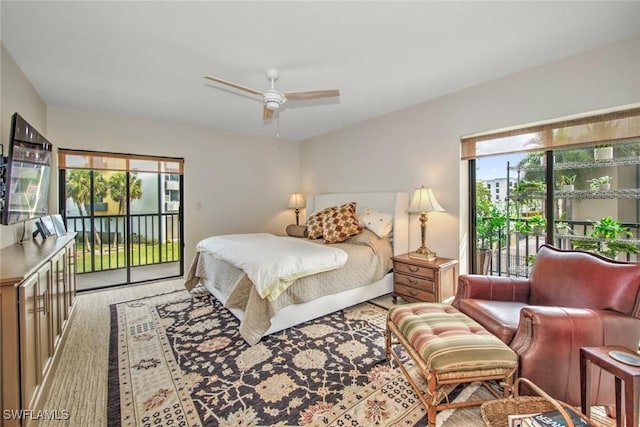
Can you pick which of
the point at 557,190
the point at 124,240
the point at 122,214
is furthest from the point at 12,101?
the point at 557,190

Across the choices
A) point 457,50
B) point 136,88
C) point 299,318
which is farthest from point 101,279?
point 457,50

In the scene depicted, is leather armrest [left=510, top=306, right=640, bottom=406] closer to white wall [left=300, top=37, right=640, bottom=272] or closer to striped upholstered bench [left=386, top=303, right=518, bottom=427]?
striped upholstered bench [left=386, top=303, right=518, bottom=427]

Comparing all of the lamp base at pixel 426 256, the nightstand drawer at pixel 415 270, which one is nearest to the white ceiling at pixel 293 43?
the lamp base at pixel 426 256

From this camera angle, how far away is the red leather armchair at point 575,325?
1562 mm

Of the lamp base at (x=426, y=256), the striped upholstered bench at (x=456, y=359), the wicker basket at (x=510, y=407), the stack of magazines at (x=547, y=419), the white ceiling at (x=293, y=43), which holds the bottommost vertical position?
the wicker basket at (x=510, y=407)

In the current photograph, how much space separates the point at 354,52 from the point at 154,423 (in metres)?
2.94

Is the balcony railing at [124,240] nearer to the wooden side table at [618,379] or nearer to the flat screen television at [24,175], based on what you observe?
the flat screen television at [24,175]

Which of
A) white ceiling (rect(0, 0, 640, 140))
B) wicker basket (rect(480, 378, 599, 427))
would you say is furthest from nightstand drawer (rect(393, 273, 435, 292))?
white ceiling (rect(0, 0, 640, 140))

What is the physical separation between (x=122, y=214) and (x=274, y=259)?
3156 millimetres

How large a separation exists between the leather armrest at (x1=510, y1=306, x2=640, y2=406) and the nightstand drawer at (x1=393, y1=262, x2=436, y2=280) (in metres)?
1.44

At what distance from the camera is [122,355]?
228 cm

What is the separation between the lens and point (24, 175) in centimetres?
226

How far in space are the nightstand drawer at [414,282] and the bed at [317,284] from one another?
20 centimetres

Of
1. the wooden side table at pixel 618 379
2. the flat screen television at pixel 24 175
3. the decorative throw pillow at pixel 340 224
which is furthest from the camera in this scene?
the decorative throw pillow at pixel 340 224
